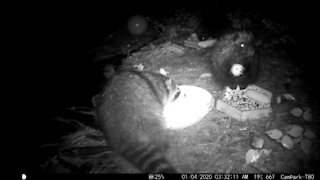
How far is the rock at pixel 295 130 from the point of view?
342cm

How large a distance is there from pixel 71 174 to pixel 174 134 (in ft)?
5.12

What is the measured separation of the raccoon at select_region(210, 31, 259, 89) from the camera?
4418mm

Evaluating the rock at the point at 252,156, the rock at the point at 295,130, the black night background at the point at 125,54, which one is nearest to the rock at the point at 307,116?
the black night background at the point at 125,54

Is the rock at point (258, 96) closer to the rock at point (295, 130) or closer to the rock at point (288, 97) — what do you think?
the rock at point (288, 97)

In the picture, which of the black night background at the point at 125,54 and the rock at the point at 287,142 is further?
the black night background at the point at 125,54

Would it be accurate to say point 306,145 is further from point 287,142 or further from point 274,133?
point 274,133

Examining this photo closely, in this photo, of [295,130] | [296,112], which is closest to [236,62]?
[296,112]

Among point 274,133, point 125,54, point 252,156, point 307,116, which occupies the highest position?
point 125,54

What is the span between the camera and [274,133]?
3.52m

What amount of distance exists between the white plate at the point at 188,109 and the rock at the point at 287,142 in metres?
1.15

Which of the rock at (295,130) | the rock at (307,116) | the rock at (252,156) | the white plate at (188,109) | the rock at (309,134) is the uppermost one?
the white plate at (188,109)

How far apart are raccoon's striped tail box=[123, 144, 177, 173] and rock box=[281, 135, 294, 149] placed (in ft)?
5.35

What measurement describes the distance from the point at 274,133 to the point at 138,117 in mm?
1925

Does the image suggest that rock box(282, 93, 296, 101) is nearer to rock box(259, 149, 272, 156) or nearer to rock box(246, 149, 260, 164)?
rock box(259, 149, 272, 156)
